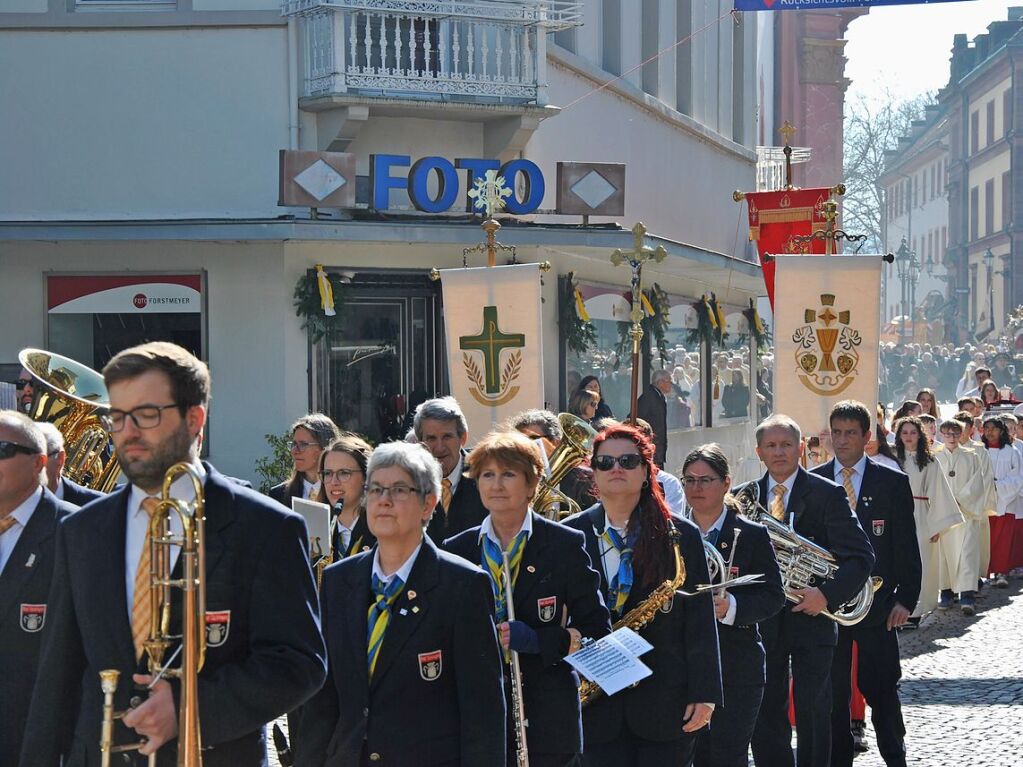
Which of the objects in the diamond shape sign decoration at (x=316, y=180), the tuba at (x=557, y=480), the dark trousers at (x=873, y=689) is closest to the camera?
the tuba at (x=557, y=480)

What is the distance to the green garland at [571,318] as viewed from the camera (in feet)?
69.5

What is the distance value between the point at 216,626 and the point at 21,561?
1.42 metres

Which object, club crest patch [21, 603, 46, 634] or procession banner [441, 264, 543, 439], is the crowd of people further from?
procession banner [441, 264, 543, 439]

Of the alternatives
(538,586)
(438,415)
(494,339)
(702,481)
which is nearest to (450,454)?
(438,415)

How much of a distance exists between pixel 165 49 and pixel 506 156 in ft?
13.9

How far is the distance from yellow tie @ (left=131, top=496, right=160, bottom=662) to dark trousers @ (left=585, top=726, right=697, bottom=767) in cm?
283

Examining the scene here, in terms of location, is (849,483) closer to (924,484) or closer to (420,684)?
(420,684)

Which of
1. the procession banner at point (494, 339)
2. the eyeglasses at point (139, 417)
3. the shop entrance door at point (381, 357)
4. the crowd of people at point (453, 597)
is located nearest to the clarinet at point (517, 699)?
the crowd of people at point (453, 597)

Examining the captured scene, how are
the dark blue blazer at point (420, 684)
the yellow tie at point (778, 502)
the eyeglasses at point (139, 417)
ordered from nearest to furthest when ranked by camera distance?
the eyeglasses at point (139, 417), the dark blue blazer at point (420, 684), the yellow tie at point (778, 502)

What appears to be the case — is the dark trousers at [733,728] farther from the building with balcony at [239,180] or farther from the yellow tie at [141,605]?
the building with balcony at [239,180]

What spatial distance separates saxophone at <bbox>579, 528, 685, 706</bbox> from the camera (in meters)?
6.50

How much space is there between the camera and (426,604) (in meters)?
5.03

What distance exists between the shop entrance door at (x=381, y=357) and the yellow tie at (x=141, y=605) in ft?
A: 47.0

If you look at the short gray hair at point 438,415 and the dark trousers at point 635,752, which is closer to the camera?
the dark trousers at point 635,752
